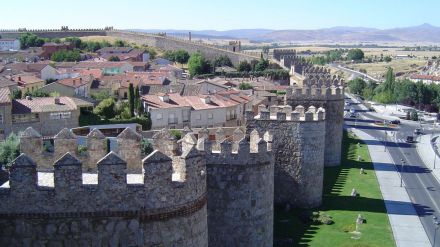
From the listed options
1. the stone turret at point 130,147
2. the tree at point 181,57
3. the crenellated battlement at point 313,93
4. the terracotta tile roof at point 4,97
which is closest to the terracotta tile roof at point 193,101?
the terracotta tile roof at point 4,97

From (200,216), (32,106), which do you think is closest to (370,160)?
(32,106)

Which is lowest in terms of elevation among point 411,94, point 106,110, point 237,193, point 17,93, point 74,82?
point 411,94

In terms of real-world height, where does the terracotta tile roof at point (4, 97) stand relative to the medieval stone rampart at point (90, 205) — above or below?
below

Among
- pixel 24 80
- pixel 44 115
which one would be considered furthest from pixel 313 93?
pixel 24 80

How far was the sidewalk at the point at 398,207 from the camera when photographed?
29.7 metres

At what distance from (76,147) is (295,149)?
1900cm

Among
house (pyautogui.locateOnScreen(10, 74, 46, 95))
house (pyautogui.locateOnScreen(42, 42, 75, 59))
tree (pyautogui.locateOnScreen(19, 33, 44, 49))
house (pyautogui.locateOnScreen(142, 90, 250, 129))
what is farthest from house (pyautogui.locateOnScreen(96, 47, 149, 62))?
house (pyautogui.locateOnScreen(142, 90, 250, 129))

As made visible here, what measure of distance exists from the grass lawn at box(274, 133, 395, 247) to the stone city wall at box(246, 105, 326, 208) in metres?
1.04

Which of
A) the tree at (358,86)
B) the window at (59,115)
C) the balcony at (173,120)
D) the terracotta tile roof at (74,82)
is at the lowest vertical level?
the tree at (358,86)

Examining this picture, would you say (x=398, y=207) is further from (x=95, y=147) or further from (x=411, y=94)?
(x=411, y=94)

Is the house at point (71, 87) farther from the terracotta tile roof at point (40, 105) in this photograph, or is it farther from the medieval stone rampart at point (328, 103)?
the medieval stone rampart at point (328, 103)

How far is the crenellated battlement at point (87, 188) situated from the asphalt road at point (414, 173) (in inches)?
860

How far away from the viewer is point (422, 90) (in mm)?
110438

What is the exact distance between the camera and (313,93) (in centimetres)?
4234
